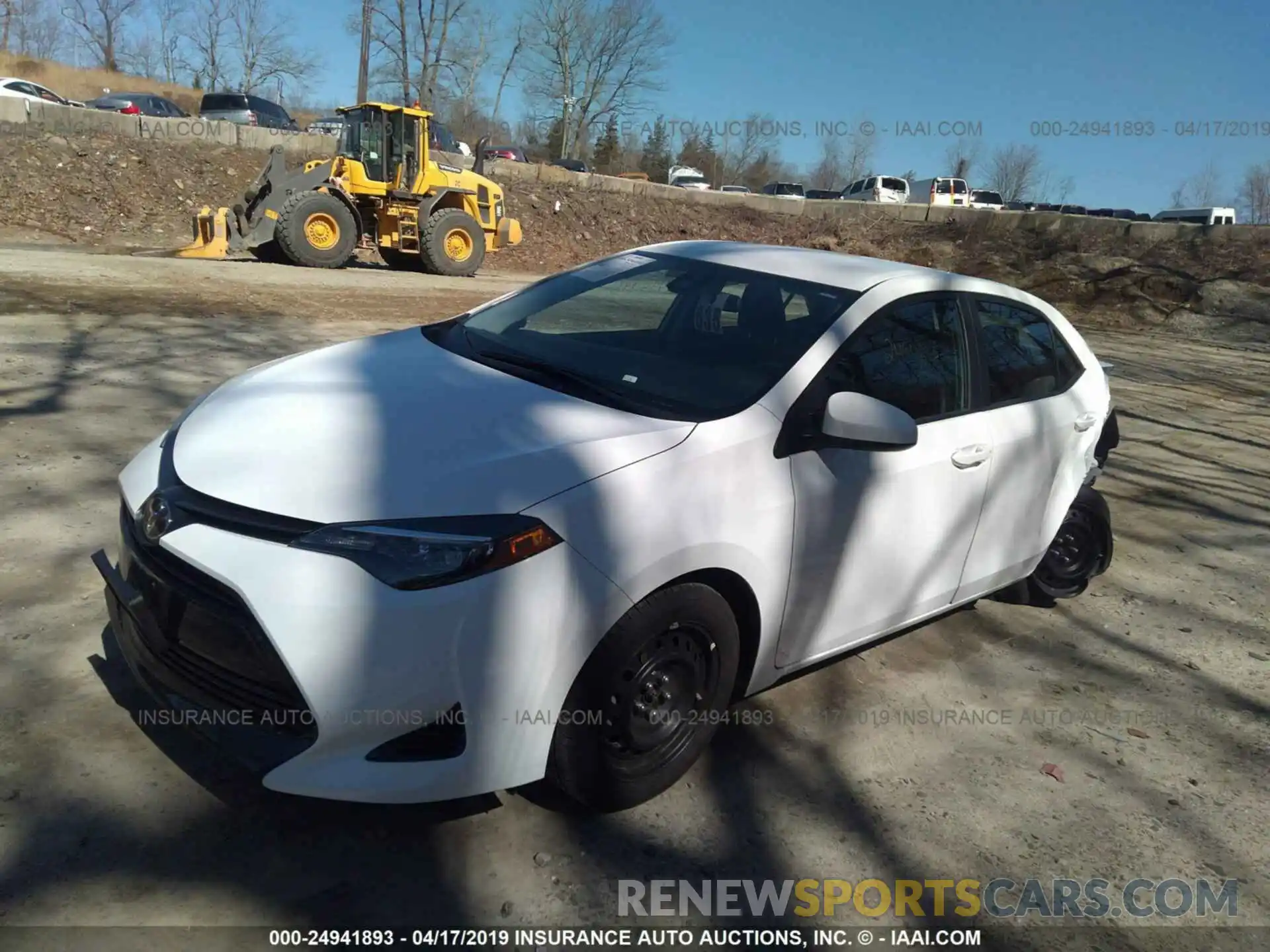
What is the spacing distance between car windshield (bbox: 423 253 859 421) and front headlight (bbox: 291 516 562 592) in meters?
0.77

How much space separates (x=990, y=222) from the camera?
88.4 ft

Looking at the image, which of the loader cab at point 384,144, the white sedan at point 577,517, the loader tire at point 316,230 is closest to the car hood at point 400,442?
the white sedan at point 577,517

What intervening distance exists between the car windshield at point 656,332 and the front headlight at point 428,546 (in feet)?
2.53

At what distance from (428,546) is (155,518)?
2.69 ft

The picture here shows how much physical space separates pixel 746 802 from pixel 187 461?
77.8 inches

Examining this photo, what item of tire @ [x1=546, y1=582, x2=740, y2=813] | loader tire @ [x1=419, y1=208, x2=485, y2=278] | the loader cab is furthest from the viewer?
loader tire @ [x1=419, y1=208, x2=485, y2=278]

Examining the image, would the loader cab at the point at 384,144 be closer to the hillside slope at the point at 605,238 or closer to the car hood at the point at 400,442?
the hillside slope at the point at 605,238

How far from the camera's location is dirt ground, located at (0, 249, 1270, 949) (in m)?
2.43

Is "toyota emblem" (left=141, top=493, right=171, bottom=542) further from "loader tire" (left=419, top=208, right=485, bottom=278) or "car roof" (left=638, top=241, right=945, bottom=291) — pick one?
"loader tire" (left=419, top=208, right=485, bottom=278)

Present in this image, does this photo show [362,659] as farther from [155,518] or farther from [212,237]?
[212,237]

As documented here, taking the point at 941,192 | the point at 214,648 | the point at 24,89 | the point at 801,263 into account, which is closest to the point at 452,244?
the point at 801,263

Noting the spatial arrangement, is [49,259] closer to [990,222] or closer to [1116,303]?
[1116,303]

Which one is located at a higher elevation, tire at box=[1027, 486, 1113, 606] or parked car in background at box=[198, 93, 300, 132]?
parked car in background at box=[198, 93, 300, 132]

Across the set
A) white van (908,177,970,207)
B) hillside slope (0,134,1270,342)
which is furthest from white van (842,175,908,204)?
hillside slope (0,134,1270,342)
